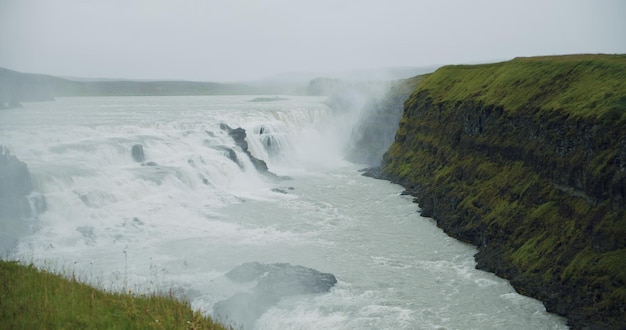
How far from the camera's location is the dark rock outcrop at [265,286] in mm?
20344

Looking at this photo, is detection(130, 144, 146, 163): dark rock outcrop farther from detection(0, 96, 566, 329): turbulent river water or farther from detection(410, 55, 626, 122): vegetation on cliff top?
detection(410, 55, 626, 122): vegetation on cliff top

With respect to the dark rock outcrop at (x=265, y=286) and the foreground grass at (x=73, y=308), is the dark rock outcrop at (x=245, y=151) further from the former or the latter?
the foreground grass at (x=73, y=308)

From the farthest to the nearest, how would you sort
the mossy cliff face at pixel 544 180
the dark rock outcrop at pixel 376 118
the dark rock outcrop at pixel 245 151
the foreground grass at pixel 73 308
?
the dark rock outcrop at pixel 376 118 → the dark rock outcrop at pixel 245 151 → the mossy cliff face at pixel 544 180 → the foreground grass at pixel 73 308

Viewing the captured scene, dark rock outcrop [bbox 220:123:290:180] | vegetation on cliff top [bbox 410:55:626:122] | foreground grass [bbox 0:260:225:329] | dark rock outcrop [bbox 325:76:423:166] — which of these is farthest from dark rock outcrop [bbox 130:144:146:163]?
foreground grass [bbox 0:260:225:329]

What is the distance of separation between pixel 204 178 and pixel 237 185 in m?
4.19

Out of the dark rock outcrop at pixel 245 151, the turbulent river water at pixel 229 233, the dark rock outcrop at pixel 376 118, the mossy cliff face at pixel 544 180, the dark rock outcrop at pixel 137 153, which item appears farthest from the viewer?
the dark rock outcrop at pixel 376 118

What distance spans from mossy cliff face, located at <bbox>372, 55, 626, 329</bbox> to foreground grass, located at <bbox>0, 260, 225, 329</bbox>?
15.4 metres

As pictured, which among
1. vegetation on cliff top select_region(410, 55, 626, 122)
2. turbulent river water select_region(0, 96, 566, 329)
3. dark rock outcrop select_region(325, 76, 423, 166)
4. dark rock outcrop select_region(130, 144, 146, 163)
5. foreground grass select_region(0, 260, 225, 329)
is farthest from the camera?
dark rock outcrop select_region(325, 76, 423, 166)

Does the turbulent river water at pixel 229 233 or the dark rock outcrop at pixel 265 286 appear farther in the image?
the turbulent river water at pixel 229 233

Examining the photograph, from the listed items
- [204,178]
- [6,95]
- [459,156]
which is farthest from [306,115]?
[6,95]

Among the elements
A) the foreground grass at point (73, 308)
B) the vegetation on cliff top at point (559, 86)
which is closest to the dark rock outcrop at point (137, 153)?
the vegetation on cliff top at point (559, 86)

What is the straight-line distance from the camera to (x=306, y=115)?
8075 centimetres

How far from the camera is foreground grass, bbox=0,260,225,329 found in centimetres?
871

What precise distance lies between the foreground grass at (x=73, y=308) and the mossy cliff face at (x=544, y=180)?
15367mm
